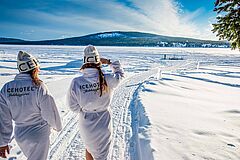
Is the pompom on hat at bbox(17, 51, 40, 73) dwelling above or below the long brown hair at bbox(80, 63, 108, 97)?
above

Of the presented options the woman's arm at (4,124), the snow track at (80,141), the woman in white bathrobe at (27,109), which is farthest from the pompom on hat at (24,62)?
the snow track at (80,141)

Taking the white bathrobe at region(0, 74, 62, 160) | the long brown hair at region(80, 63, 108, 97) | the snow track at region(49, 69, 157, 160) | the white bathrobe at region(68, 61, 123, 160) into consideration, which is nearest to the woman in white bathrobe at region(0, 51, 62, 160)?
the white bathrobe at region(0, 74, 62, 160)

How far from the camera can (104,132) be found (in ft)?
9.08

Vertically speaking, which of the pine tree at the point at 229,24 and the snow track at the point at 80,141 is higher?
the pine tree at the point at 229,24

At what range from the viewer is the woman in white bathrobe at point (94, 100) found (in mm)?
2600

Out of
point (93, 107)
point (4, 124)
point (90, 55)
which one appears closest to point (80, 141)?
point (93, 107)

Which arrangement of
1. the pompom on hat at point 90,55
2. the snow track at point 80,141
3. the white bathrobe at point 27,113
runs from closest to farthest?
the white bathrobe at point 27,113 → the pompom on hat at point 90,55 → the snow track at point 80,141

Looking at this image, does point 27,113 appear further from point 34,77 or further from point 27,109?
point 34,77

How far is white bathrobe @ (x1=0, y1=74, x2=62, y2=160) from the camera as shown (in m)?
2.29

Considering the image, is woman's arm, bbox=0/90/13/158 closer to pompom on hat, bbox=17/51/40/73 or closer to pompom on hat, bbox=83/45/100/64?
pompom on hat, bbox=17/51/40/73

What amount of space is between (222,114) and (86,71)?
230 inches

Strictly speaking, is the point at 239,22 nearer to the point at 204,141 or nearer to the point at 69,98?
the point at 204,141

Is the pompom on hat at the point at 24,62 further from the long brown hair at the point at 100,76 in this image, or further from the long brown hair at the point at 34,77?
the long brown hair at the point at 100,76

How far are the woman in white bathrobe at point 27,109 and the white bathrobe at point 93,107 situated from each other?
326 mm
